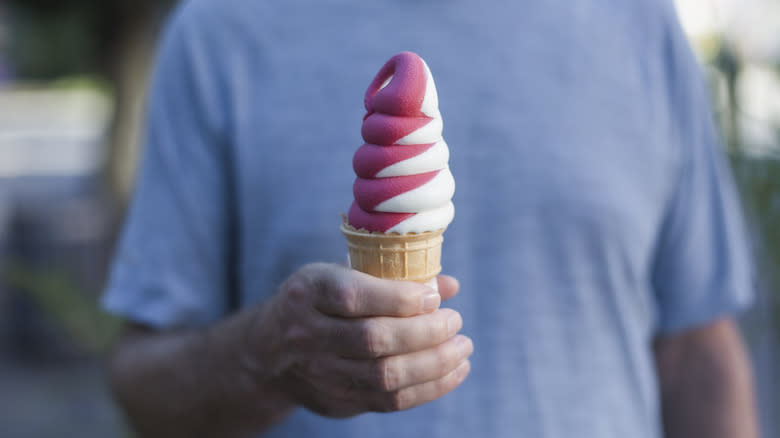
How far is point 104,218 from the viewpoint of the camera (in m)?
5.68

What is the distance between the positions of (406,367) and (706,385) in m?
1.24

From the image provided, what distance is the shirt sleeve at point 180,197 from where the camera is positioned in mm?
1738

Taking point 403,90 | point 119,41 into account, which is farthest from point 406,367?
point 119,41

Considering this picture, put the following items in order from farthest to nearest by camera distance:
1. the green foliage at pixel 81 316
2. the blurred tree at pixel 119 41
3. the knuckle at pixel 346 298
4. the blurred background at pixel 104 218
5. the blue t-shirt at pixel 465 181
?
the blurred tree at pixel 119 41 < the green foliage at pixel 81 316 < the blurred background at pixel 104 218 < the blue t-shirt at pixel 465 181 < the knuckle at pixel 346 298

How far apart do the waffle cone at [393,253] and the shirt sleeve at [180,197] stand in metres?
0.56

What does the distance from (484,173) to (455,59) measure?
29cm

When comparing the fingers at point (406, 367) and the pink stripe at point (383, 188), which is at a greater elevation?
the pink stripe at point (383, 188)

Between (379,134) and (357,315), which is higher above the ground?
(379,134)

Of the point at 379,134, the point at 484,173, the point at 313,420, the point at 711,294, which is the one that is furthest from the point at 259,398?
the point at 711,294

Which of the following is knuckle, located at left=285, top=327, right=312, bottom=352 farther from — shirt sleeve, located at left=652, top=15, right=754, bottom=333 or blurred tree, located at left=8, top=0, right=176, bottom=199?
blurred tree, located at left=8, top=0, right=176, bottom=199

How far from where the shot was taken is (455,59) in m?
1.72

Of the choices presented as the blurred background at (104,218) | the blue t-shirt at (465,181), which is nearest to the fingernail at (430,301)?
the blue t-shirt at (465,181)

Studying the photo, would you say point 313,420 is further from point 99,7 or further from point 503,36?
point 99,7

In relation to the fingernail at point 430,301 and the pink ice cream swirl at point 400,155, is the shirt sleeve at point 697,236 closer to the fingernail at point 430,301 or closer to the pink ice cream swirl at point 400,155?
the pink ice cream swirl at point 400,155
